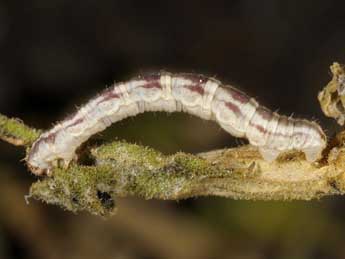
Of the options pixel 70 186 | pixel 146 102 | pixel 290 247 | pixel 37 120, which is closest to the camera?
pixel 70 186

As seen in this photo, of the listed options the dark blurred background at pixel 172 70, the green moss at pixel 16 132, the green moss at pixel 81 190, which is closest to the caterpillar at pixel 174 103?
the green moss at pixel 16 132

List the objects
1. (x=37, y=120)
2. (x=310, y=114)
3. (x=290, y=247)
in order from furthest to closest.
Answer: (x=310, y=114) < (x=37, y=120) < (x=290, y=247)

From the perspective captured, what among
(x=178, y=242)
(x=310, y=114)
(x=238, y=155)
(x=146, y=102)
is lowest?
(x=238, y=155)

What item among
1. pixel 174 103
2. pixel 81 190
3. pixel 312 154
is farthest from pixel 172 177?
pixel 312 154

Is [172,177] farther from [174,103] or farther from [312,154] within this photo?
[312,154]

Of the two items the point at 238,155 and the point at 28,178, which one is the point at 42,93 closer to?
the point at 28,178

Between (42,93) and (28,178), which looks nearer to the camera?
(28,178)

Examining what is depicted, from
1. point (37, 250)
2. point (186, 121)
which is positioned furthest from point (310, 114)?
point (37, 250)
